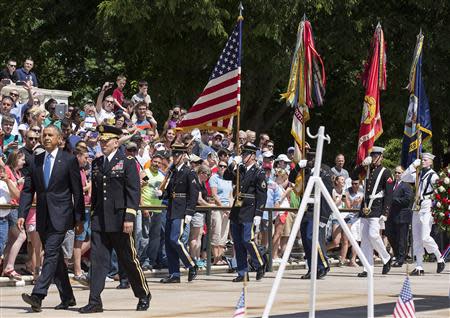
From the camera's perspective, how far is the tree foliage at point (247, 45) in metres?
31.0

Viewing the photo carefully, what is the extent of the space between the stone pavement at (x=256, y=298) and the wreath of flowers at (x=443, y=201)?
990 millimetres

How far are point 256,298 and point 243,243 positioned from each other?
10.7ft

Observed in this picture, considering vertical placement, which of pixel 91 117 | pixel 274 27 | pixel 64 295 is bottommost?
pixel 64 295

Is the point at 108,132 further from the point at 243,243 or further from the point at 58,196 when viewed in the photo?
the point at 243,243

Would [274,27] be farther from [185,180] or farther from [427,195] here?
[185,180]

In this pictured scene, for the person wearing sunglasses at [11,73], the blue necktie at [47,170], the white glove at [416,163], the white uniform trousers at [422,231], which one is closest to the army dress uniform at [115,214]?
the blue necktie at [47,170]

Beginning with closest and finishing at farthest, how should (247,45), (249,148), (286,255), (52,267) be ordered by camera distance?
(286,255), (52,267), (249,148), (247,45)

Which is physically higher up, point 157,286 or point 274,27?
point 274,27

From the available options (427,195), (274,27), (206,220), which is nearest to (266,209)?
(206,220)

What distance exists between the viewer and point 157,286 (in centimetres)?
1845

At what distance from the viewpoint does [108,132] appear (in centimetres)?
1473

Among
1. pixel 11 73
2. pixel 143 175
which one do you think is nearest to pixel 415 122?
pixel 143 175

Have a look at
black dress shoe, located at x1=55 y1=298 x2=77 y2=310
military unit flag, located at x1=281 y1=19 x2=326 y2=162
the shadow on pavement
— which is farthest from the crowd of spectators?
the shadow on pavement

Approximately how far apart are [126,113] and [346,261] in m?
5.30
